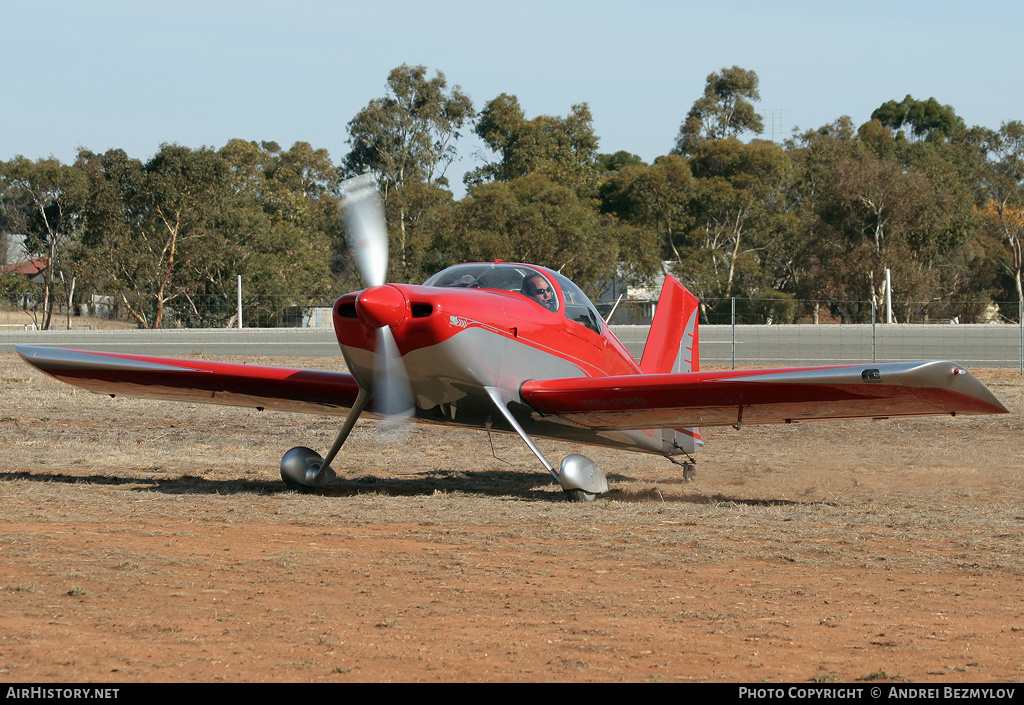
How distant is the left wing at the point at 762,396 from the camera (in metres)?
8.08

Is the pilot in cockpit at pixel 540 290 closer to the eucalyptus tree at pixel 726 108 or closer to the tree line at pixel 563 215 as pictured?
the tree line at pixel 563 215

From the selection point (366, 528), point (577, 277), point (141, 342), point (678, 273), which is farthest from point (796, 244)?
point (366, 528)

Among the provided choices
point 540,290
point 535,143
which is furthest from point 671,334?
point 535,143

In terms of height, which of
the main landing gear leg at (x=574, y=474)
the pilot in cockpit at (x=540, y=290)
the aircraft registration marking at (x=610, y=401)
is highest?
the pilot in cockpit at (x=540, y=290)

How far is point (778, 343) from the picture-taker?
3209cm

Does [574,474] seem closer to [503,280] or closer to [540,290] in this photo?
[540,290]

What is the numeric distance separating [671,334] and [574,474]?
11.8 ft

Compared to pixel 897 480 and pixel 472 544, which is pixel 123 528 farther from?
pixel 897 480

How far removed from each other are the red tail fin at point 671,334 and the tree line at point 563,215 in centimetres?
2608

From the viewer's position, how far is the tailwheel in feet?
31.3

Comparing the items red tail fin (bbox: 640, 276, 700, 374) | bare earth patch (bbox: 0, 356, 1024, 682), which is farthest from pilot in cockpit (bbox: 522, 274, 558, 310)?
red tail fin (bbox: 640, 276, 700, 374)

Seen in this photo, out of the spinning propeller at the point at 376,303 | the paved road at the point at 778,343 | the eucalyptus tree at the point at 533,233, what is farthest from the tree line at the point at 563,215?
the spinning propeller at the point at 376,303

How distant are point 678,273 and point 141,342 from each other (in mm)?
28323
